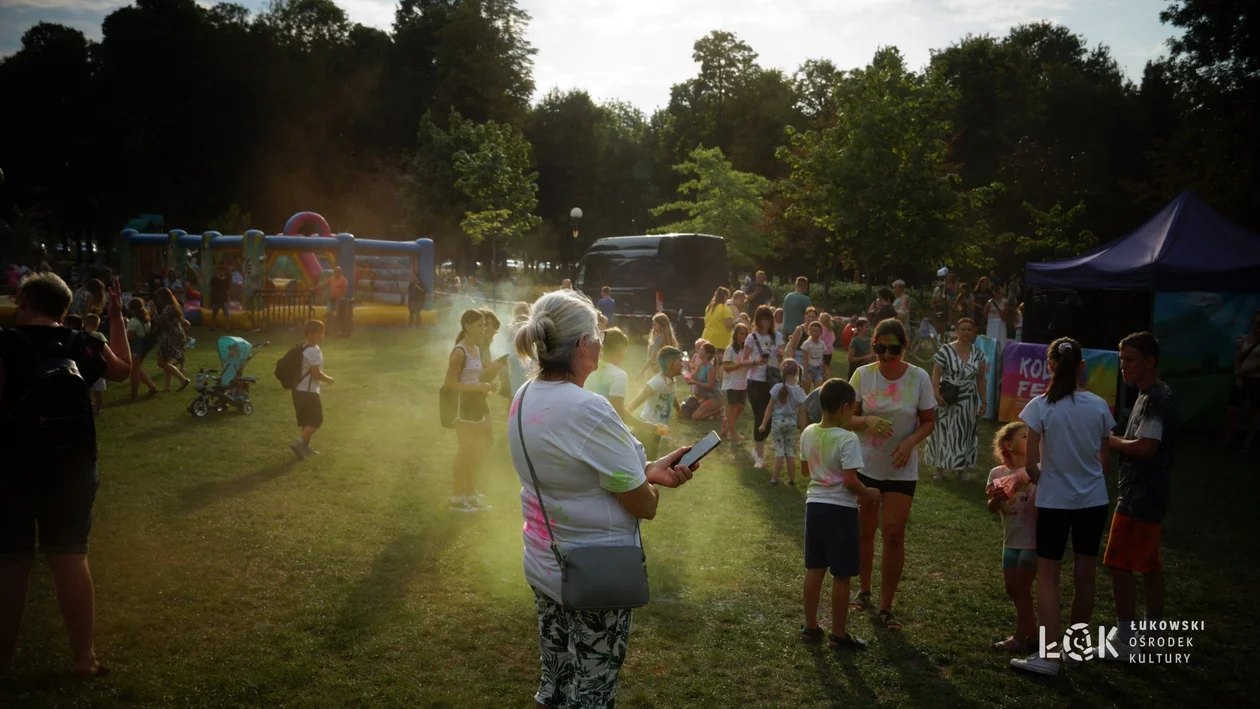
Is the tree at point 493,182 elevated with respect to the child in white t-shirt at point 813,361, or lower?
elevated

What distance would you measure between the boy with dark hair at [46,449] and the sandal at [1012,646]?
17.2 ft

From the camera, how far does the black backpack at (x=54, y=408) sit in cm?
455

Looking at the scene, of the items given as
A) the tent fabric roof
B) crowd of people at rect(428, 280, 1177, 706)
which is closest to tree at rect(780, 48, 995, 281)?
the tent fabric roof

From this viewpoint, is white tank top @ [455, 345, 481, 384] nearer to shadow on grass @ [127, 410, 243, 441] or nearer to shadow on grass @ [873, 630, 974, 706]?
shadow on grass @ [873, 630, 974, 706]

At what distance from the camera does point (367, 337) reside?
82.6ft

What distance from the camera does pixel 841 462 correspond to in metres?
5.54

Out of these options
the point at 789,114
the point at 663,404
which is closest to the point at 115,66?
the point at 789,114

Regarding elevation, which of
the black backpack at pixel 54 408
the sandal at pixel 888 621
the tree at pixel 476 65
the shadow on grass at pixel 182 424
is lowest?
the sandal at pixel 888 621

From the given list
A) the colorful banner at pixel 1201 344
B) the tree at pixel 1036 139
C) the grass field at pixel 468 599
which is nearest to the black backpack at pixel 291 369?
the grass field at pixel 468 599

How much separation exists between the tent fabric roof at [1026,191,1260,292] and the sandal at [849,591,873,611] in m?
9.52

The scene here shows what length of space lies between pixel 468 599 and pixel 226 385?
8405 mm

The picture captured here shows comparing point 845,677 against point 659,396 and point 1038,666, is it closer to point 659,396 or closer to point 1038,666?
point 1038,666

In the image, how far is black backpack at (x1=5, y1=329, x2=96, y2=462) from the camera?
4551 mm

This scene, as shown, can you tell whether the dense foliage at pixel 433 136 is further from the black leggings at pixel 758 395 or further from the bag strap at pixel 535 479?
the bag strap at pixel 535 479
